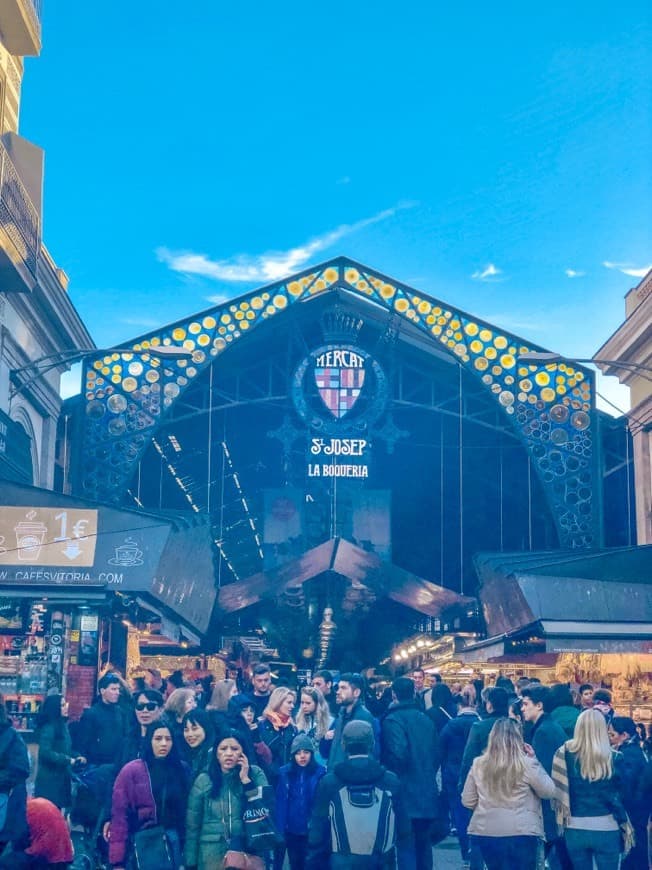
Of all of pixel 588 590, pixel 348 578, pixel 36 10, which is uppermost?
pixel 36 10

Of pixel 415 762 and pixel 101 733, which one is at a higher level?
pixel 101 733

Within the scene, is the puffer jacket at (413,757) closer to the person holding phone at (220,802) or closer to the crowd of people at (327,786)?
the crowd of people at (327,786)

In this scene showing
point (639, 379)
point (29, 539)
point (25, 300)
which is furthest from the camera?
point (639, 379)

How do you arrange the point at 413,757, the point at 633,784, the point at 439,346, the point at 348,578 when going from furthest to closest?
1. the point at 439,346
2. the point at 348,578
3. the point at 633,784
4. the point at 413,757

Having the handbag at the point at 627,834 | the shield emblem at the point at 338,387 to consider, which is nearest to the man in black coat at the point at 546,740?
the handbag at the point at 627,834

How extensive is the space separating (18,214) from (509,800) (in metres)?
14.5

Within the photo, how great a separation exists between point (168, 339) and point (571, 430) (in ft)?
31.1

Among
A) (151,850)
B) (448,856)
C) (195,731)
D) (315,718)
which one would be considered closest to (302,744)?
(195,731)

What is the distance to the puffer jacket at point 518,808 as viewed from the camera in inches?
316

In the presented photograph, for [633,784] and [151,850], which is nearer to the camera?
[151,850]

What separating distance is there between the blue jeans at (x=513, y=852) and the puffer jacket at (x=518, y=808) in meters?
0.04

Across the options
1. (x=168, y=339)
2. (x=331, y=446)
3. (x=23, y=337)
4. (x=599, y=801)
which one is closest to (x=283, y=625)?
(x=331, y=446)

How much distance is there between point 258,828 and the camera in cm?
759

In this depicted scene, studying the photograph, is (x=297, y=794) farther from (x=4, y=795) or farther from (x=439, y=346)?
(x=439, y=346)
